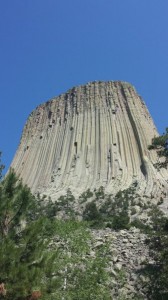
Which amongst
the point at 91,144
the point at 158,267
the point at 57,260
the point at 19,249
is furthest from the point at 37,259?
the point at 91,144

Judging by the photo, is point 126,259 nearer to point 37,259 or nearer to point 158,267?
point 158,267

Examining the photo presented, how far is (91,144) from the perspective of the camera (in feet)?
160

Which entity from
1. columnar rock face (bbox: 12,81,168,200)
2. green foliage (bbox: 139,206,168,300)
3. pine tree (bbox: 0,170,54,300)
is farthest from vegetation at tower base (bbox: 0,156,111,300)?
columnar rock face (bbox: 12,81,168,200)

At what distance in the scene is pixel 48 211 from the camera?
1357 inches

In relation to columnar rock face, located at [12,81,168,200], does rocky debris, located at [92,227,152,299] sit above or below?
below

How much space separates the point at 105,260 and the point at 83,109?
3696 centimetres

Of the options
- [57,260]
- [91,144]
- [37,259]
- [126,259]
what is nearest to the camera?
[37,259]

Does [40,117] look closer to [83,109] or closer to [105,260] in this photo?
[83,109]

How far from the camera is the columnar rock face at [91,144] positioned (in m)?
43.9

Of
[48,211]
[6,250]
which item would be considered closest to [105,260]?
[6,250]

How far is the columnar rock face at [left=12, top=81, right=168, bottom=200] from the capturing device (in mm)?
43906

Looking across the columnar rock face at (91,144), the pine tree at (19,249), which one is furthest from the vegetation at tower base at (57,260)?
the columnar rock face at (91,144)

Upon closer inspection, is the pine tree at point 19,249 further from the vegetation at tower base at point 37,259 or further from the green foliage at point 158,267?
the green foliage at point 158,267

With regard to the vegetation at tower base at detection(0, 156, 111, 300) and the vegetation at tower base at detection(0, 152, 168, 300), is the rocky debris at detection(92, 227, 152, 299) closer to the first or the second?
the vegetation at tower base at detection(0, 152, 168, 300)
